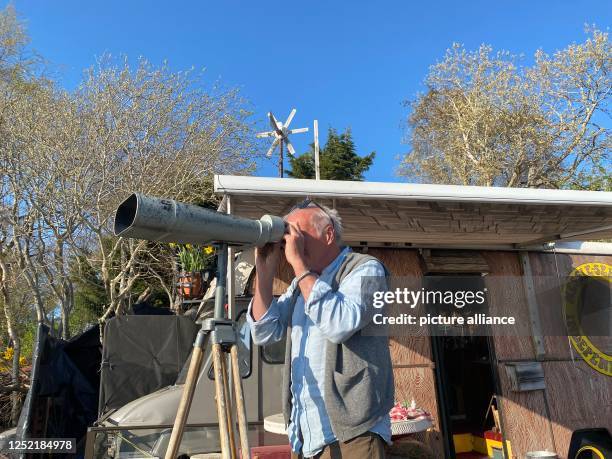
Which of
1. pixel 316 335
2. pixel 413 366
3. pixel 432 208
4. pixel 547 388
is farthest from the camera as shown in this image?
pixel 547 388

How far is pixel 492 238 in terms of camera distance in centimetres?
479

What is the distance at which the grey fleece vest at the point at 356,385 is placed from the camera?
1445 millimetres

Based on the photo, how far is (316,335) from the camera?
162 cm

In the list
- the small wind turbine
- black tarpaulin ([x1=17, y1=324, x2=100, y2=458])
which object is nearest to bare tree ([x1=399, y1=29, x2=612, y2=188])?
the small wind turbine

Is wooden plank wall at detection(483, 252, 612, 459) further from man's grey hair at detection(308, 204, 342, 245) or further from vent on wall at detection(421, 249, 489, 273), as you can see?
man's grey hair at detection(308, 204, 342, 245)

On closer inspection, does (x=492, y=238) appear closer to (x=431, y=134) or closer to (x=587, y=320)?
(x=587, y=320)

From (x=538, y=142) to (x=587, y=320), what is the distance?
16.3 metres

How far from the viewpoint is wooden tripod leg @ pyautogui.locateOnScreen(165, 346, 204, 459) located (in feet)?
4.43

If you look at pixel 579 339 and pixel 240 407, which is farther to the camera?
pixel 579 339

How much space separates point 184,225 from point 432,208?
2.71m

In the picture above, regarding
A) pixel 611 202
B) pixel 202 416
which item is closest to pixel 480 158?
pixel 611 202

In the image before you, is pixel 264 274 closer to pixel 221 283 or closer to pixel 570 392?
pixel 221 283

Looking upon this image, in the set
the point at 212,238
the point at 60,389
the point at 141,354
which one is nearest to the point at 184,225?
the point at 212,238

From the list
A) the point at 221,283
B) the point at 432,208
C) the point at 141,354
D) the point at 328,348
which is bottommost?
the point at 328,348
